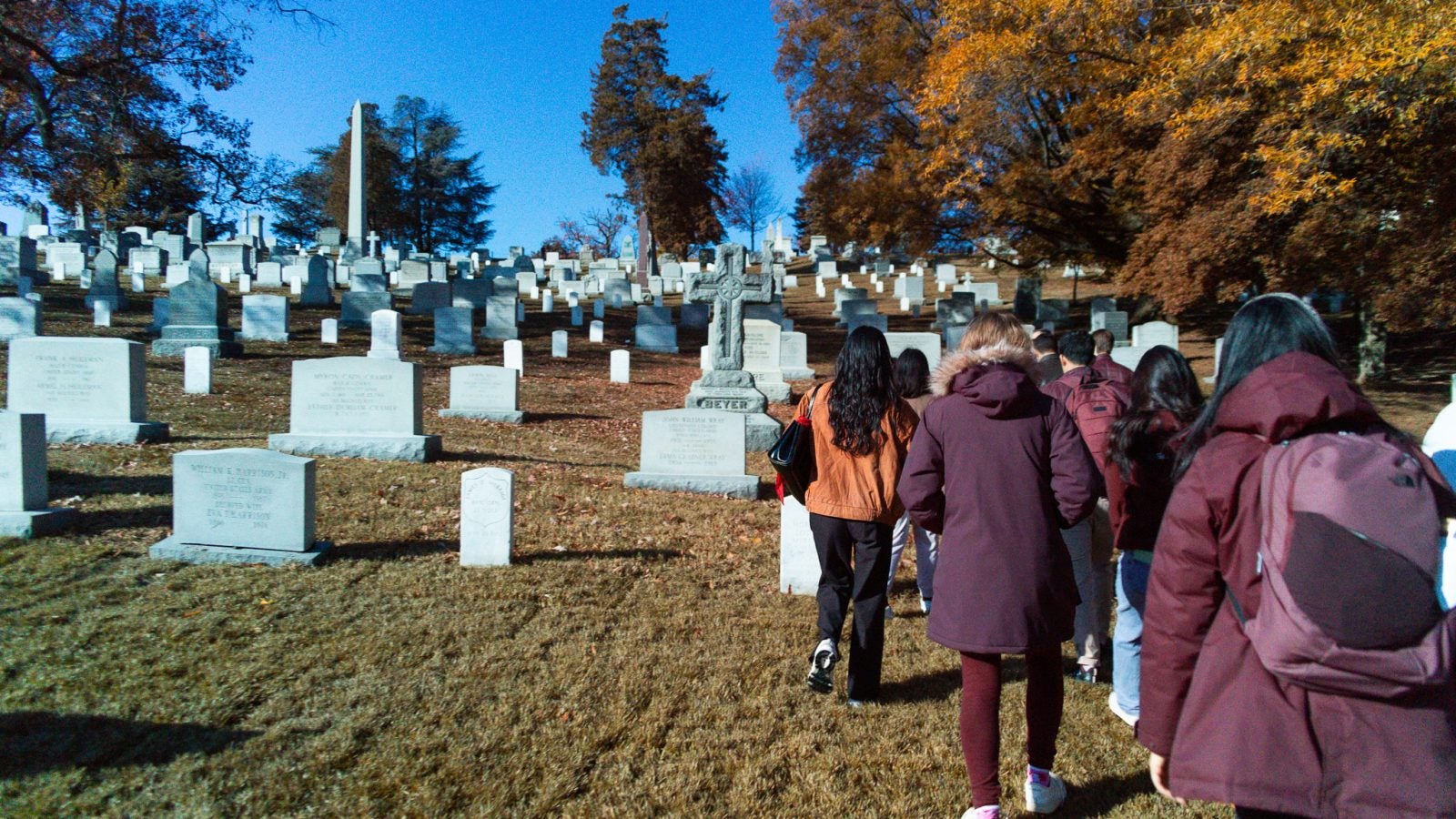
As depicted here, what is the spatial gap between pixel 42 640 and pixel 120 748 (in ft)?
4.06

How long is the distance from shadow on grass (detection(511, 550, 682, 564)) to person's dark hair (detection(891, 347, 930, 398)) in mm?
2228

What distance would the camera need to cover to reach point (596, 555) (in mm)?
6441

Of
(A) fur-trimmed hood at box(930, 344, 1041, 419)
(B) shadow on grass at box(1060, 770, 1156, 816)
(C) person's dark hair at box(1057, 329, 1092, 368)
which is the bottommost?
(B) shadow on grass at box(1060, 770, 1156, 816)

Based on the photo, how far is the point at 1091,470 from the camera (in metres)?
3.06

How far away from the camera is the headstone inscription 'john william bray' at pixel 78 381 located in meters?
8.86

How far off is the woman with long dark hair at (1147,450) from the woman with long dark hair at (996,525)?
724 millimetres

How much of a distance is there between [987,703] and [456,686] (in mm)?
2526

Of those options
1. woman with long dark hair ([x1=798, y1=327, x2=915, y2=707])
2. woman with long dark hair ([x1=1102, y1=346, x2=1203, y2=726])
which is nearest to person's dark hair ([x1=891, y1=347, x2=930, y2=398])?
woman with long dark hair ([x1=798, y1=327, x2=915, y2=707])

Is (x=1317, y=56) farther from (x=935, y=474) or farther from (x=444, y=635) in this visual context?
(x=444, y=635)

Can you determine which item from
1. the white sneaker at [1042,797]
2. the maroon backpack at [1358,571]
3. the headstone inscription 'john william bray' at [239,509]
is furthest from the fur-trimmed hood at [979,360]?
the headstone inscription 'john william bray' at [239,509]

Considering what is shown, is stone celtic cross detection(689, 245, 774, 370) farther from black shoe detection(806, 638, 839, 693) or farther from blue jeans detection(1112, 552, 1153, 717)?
blue jeans detection(1112, 552, 1153, 717)

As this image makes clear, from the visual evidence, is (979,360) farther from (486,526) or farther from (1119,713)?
(486,526)

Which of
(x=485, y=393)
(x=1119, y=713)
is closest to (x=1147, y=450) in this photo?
(x=1119, y=713)

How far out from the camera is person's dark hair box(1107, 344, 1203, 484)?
3.60m
